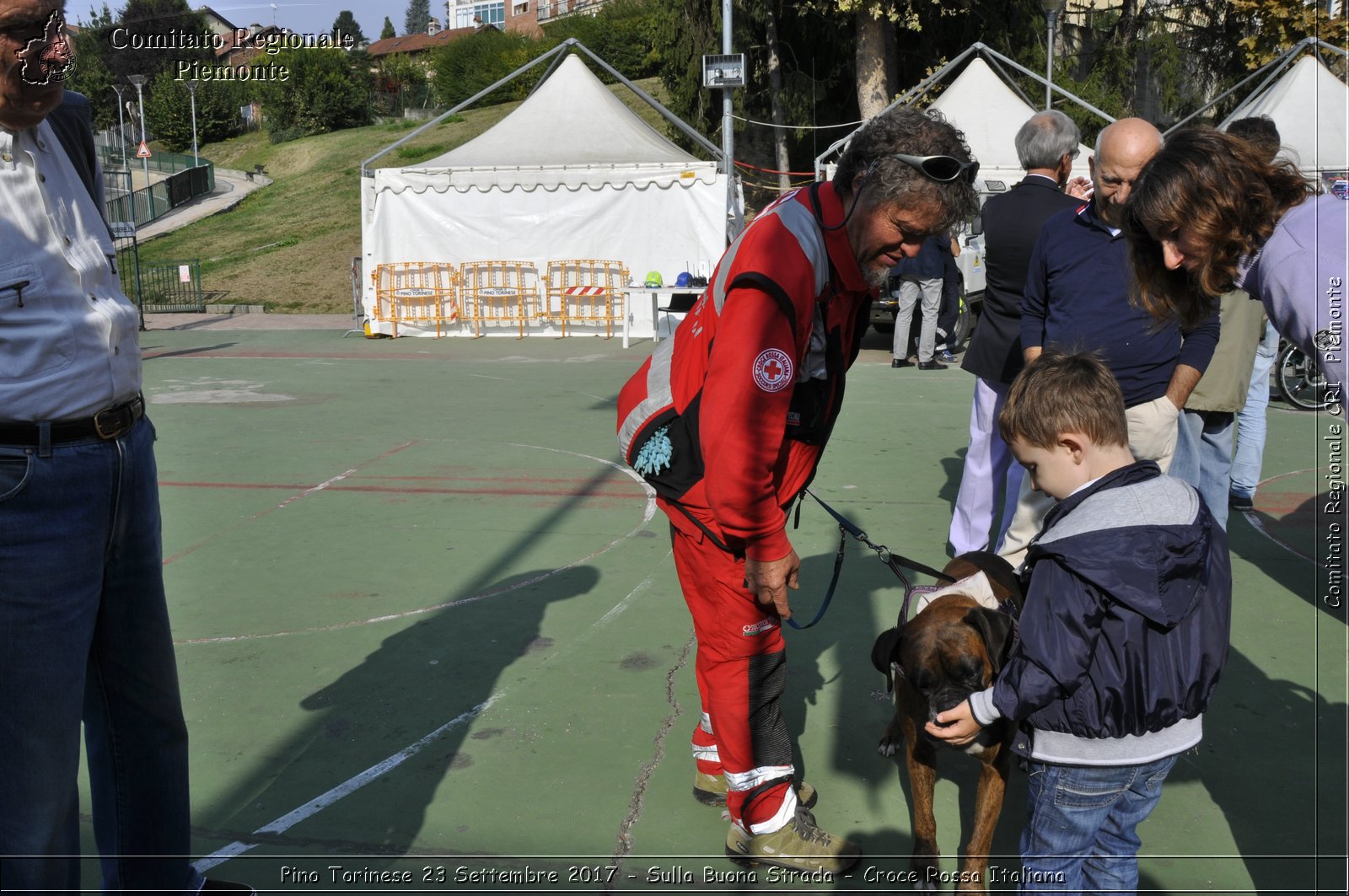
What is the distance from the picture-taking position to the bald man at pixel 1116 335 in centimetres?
396

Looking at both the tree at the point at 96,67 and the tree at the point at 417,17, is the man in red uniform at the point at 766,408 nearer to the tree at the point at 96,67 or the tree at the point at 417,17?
the tree at the point at 96,67

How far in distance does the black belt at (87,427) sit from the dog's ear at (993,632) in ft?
6.68

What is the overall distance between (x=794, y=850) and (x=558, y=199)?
15.3 m

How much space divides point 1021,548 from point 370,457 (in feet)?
18.4

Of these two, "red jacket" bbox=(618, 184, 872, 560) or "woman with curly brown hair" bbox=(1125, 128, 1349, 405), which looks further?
"red jacket" bbox=(618, 184, 872, 560)

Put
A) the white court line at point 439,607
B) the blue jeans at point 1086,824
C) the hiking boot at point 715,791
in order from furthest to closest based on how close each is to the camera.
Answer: the white court line at point 439,607
the hiking boot at point 715,791
the blue jeans at point 1086,824

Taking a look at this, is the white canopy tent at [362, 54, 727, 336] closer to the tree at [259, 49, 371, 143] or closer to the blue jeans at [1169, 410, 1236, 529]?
the blue jeans at [1169, 410, 1236, 529]

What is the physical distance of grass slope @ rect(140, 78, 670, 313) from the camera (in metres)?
26.2

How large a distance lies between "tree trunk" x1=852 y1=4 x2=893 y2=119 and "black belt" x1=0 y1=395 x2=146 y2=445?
25.5 meters

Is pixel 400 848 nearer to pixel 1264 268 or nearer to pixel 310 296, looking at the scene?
pixel 1264 268

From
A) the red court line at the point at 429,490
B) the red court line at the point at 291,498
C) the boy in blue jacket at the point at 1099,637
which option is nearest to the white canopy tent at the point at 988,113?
the red court line at the point at 291,498

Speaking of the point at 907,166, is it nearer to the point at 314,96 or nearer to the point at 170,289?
the point at 170,289

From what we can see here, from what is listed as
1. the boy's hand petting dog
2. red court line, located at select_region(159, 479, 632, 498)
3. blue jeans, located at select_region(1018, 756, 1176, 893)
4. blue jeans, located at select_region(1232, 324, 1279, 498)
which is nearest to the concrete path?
red court line, located at select_region(159, 479, 632, 498)

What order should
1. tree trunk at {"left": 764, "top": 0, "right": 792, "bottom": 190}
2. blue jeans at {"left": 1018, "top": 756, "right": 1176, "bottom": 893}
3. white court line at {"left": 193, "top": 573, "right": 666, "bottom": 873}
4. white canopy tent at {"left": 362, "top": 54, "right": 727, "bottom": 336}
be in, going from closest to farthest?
blue jeans at {"left": 1018, "top": 756, "right": 1176, "bottom": 893} → white court line at {"left": 193, "top": 573, "right": 666, "bottom": 873} → white canopy tent at {"left": 362, "top": 54, "right": 727, "bottom": 336} → tree trunk at {"left": 764, "top": 0, "right": 792, "bottom": 190}
